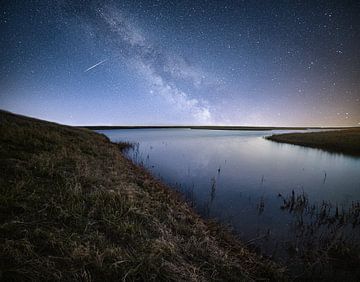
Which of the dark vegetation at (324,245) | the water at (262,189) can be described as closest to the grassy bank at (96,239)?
the dark vegetation at (324,245)

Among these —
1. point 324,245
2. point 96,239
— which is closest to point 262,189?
point 324,245

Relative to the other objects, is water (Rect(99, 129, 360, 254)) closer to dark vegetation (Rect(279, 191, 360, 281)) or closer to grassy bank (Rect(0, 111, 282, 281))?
dark vegetation (Rect(279, 191, 360, 281))

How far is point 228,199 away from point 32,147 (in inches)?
424

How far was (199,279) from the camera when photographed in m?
3.28

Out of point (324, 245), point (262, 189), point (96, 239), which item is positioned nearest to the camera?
point (96, 239)

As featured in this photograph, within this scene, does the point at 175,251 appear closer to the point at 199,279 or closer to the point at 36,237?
the point at 199,279

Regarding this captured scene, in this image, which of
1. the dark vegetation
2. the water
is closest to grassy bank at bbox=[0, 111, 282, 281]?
the dark vegetation

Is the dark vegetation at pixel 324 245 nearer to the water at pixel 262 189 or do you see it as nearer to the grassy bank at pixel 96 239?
the water at pixel 262 189

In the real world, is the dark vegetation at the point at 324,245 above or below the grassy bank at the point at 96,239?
below

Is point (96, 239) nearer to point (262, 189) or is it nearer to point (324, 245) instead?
point (324, 245)

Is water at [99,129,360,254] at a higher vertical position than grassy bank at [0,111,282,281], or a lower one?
lower

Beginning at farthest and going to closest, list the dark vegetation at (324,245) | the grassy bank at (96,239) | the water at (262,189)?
the water at (262,189) < the dark vegetation at (324,245) < the grassy bank at (96,239)

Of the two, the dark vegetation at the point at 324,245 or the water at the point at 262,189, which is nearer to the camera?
the dark vegetation at the point at 324,245

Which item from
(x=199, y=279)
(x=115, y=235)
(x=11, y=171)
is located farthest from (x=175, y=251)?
(x=11, y=171)
